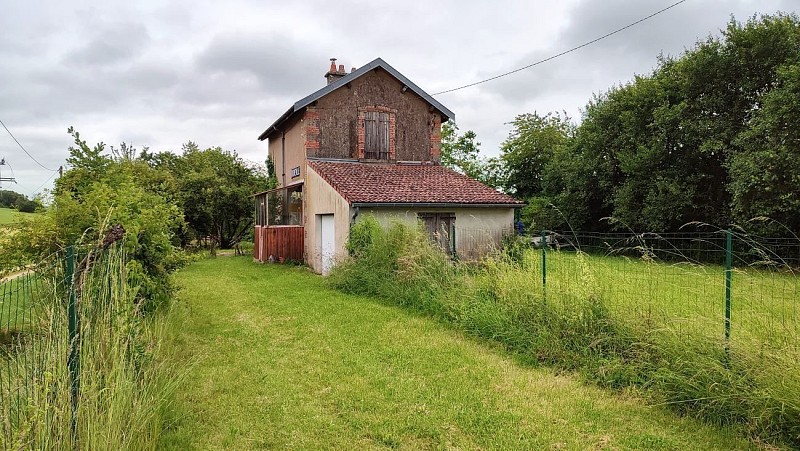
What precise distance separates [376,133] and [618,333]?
1374 cm

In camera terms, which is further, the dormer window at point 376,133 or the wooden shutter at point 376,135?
the wooden shutter at point 376,135

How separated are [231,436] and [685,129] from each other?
19350 mm

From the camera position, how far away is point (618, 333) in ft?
16.8

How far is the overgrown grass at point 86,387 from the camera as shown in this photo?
8.54 ft

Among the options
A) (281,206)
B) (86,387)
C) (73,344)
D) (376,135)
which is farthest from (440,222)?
(86,387)

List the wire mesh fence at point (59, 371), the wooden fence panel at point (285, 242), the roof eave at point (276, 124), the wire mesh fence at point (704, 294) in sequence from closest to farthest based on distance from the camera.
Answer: the wire mesh fence at point (59, 371), the wire mesh fence at point (704, 294), the wooden fence panel at point (285, 242), the roof eave at point (276, 124)

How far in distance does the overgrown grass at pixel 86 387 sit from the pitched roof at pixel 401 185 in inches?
356

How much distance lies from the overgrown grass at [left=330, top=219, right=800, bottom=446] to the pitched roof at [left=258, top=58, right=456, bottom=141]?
929cm

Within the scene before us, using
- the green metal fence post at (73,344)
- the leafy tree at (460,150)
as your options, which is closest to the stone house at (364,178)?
the green metal fence post at (73,344)

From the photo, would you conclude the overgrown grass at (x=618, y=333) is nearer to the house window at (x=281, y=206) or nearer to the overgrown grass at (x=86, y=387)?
the overgrown grass at (x=86, y=387)

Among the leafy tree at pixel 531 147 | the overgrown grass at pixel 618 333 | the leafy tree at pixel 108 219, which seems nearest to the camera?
the overgrown grass at pixel 618 333

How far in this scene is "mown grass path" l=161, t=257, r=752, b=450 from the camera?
3.82m

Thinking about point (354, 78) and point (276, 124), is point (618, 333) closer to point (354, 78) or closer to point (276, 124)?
point (354, 78)

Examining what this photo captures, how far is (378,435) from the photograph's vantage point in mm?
3900
